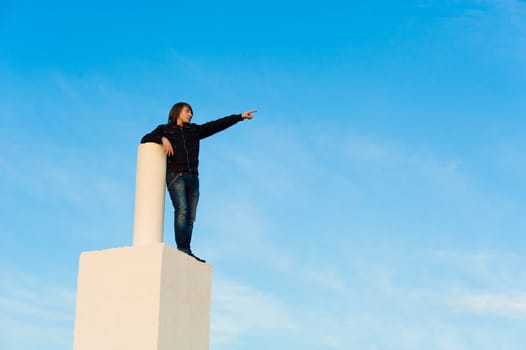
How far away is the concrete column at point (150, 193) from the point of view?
10.5 meters

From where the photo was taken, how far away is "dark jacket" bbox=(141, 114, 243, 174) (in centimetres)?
1081

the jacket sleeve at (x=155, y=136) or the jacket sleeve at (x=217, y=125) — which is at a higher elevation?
the jacket sleeve at (x=217, y=125)

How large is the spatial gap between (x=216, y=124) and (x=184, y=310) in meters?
2.74

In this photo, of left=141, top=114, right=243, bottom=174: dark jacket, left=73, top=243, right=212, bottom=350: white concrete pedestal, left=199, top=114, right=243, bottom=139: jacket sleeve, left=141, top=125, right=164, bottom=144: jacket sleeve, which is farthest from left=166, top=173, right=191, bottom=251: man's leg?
left=199, top=114, right=243, bottom=139: jacket sleeve

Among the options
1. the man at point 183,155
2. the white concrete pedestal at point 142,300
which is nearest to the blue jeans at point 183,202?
the man at point 183,155

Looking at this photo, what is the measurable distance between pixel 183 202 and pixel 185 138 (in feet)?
2.99

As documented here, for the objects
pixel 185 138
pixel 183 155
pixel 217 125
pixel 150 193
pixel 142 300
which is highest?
pixel 217 125

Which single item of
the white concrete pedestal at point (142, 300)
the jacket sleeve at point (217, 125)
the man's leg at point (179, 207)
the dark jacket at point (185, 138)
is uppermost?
the jacket sleeve at point (217, 125)

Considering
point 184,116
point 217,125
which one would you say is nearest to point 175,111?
point 184,116

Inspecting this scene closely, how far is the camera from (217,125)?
11102mm

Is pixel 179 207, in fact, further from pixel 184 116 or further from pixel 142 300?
pixel 142 300

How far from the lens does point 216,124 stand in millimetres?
11094

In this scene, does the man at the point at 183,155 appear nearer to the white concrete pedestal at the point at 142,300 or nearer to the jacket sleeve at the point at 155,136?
the jacket sleeve at the point at 155,136

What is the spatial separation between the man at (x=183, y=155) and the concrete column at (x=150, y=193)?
0.11 m
